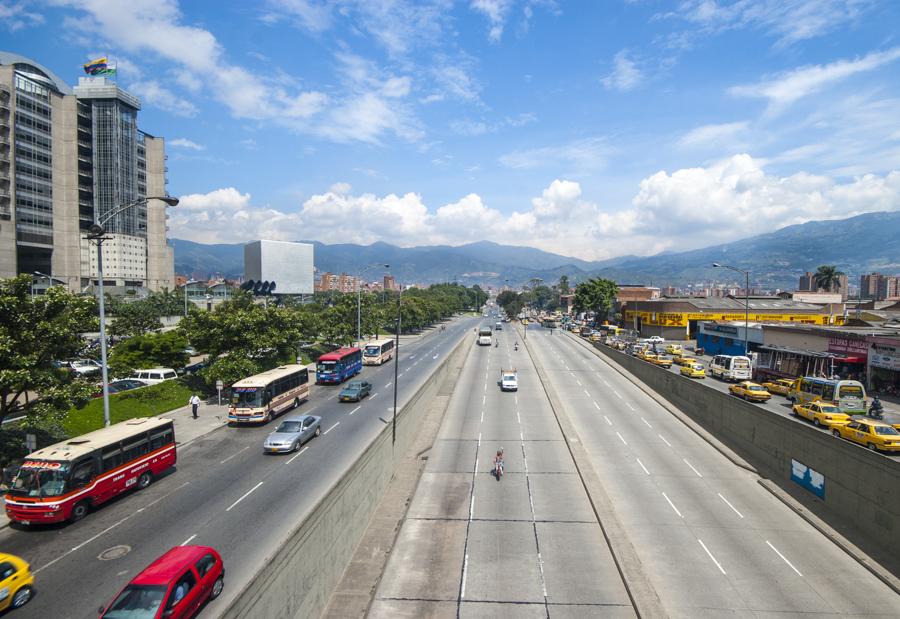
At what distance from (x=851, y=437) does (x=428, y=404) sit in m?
27.6

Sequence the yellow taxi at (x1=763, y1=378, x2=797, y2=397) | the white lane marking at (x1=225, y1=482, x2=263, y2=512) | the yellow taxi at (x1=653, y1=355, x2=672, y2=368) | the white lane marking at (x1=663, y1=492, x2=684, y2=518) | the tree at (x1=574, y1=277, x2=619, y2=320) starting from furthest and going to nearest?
the tree at (x1=574, y1=277, x2=619, y2=320) < the yellow taxi at (x1=653, y1=355, x2=672, y2=368) < the yellow taxi at (x1=763, y1=378, x2=797, y2=397) < the white lane marking at (x1=663, y1=492, x2=684, y2=518) < the white lane marking at (x1=225, y1=482, x2=263, y2=512)

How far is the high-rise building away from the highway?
73.9 meters

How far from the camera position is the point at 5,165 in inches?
3516

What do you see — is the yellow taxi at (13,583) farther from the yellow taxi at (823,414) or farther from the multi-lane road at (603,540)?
the yellow taxi at (823,414)

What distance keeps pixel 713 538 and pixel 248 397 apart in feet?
85.3

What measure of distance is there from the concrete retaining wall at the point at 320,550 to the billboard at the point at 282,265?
13382 cm

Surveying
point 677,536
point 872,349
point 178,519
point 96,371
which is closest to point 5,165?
→ point 96,371

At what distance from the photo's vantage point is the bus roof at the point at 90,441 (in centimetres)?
1822

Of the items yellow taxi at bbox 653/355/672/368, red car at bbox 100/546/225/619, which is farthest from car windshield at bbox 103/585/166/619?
yellow taxi at bbox 653/355/672/368

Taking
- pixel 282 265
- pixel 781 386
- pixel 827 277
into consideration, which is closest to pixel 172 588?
pixel 781 386

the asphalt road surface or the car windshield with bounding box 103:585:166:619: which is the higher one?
the car windshield with bounding box 103:585:166:619

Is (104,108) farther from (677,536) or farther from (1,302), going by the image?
(677,536)

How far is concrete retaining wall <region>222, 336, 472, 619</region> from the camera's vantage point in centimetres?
1225

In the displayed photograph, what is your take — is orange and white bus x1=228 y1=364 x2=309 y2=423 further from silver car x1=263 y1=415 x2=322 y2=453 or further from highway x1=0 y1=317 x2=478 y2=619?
silver car x1=263 y1=415 x2=322 y2=453
